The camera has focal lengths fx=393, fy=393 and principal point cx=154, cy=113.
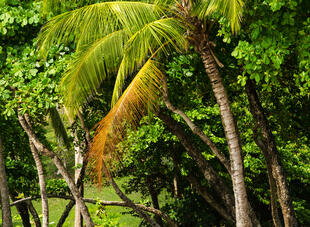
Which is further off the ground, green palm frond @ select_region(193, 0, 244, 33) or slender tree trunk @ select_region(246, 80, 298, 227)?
green palm frond @ select_region(193, 0, 244, 33)

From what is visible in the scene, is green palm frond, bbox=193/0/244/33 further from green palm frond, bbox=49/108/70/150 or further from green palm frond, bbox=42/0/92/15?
green palm frond, bbox=49/108/70/150

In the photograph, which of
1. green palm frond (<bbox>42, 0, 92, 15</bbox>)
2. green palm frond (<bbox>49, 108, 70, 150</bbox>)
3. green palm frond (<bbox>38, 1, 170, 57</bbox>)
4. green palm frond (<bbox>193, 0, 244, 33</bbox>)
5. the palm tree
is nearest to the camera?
green palm frond (<bbox>193, 0, 244, 33</bbox>)

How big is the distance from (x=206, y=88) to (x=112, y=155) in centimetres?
684

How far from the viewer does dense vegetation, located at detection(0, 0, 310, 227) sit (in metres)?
6.52

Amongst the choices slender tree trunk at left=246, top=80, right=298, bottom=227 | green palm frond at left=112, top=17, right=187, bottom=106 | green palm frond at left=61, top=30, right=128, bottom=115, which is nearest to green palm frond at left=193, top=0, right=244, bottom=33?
green palm frond at left=112, top=17, right=187, bottom=106

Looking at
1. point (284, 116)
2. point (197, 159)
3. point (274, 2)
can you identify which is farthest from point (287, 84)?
point (274, 2)

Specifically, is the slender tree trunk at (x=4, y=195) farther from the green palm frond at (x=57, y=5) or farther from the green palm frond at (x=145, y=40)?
the green palm frond at (x=145, y=40)

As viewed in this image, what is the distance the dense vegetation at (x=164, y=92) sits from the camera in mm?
6516

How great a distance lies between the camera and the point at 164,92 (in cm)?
860

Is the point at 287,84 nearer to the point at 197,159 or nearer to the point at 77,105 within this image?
the point at 197,159

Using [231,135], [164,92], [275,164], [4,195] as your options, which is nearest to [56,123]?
[4,195]

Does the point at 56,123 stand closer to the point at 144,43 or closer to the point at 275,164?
the point at 144,43

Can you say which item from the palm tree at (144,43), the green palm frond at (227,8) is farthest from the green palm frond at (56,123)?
the green palm frond at (227,8)

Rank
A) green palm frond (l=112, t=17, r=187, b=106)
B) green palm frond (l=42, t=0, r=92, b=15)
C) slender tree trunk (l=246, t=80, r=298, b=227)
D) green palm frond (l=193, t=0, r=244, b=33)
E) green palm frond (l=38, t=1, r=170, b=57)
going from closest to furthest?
green palm frond (l=193, t=0, r=244, b=33)
green palm frond (l=112, t=17, r=187, b=106)
green palm frond (l=38, t=1, r=170, b=57)
green palm frond (l=42, t=0, r=92, b=15)
slender tree trunk (l=246, t=80, r=298, b=227)
